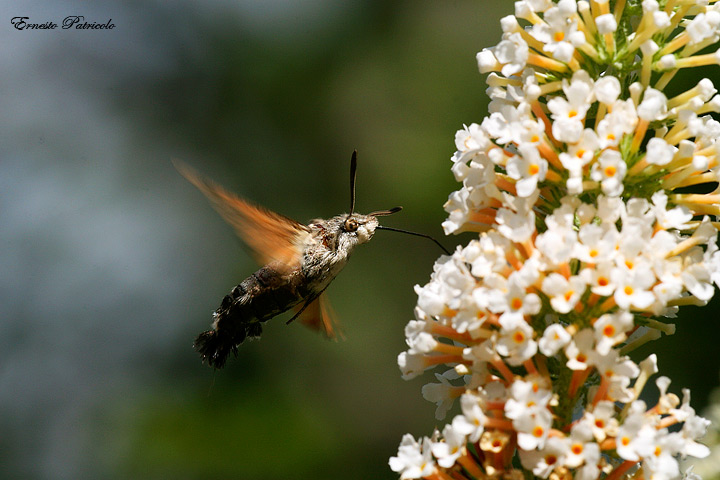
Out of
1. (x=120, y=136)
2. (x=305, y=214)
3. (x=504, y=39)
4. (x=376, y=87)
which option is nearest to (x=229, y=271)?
(x=305, y=214)

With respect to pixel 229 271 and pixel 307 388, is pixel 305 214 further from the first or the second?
pixel 307 388

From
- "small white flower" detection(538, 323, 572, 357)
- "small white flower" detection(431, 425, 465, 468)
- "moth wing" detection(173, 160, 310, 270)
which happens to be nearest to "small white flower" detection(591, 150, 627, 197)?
"small white flower" detection(538, 323, 572, 357)

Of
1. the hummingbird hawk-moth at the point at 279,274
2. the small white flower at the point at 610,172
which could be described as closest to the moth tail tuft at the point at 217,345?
the hummingbird hawk-moth at the point at 279,274

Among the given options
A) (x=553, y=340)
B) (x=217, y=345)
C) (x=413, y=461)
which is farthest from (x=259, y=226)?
(x=553, y=340)

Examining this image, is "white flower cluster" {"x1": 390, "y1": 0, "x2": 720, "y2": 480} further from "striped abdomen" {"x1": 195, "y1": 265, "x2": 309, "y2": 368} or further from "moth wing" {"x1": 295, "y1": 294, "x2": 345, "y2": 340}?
"moth wing" {"x1": 295, "y1": 294, "x2": 345, "y2": 340}

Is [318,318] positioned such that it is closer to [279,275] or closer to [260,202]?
[279,275]

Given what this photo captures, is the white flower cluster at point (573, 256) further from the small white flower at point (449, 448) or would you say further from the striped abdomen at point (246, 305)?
the striped abdomen at point (246, 305)
